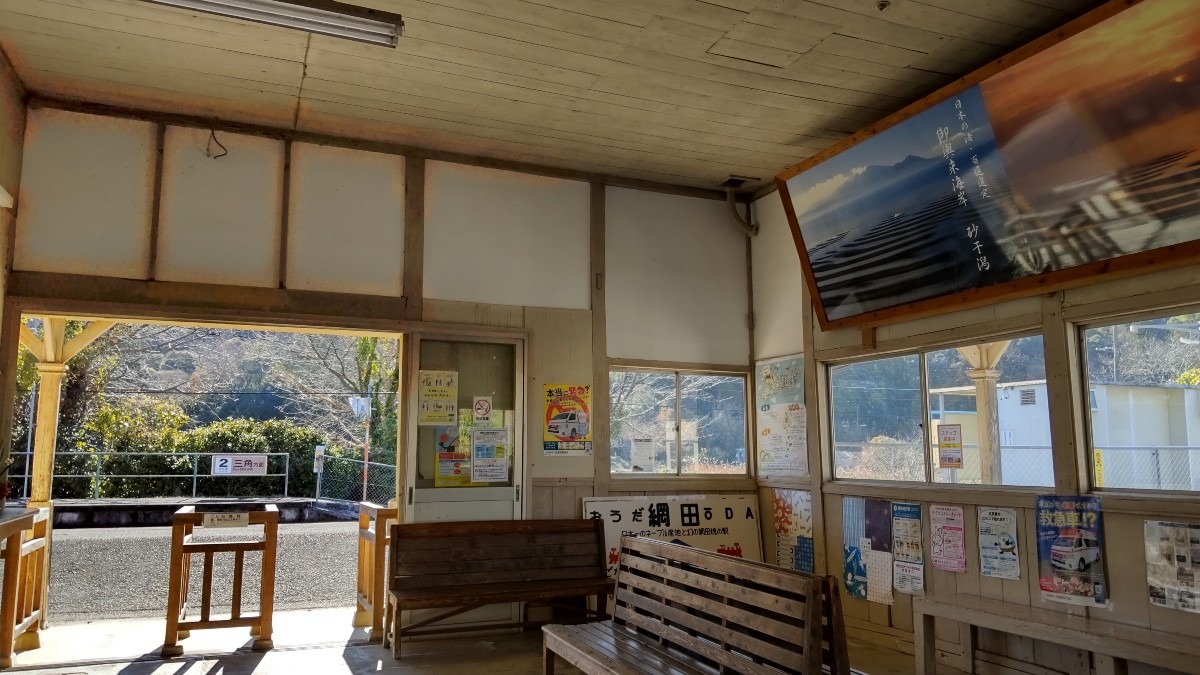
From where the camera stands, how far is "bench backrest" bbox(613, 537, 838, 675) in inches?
110

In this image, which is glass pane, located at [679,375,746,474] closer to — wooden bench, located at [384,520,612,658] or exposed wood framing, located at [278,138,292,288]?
wooden bench, located at [384,520,612,658]

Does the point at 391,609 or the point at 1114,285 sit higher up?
the point at 1114,285

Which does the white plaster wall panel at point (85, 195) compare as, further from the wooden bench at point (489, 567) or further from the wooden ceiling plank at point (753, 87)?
the wooden ceiling plank at point (753, 87)

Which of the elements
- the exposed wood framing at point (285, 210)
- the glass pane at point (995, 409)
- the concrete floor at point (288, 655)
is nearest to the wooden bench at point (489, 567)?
the concrete floor at point (288, 655)

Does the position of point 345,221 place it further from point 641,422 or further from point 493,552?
point 641,422

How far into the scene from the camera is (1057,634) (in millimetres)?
3732

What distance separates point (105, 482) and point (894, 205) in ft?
43.5

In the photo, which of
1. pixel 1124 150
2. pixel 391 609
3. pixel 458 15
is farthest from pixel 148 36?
pixel 1124 150

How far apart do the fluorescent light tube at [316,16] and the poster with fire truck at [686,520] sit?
3672mm

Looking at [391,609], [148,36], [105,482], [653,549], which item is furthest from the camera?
[105,482]

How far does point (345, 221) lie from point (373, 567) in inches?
99.4

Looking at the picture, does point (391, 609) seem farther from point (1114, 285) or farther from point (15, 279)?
point (1114, 285)

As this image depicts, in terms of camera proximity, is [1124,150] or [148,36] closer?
[1124,150]

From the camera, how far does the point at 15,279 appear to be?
491cm
